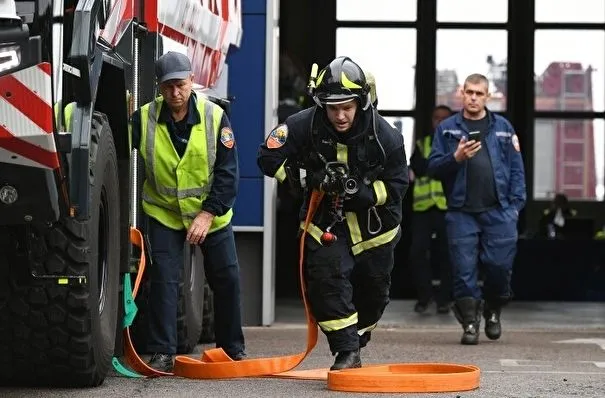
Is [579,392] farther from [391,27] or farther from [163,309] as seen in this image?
[391,27]

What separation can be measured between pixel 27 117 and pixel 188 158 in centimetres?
255

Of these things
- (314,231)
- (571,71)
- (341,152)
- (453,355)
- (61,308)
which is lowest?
(453,355)

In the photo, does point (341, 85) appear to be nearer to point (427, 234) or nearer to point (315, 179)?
point (315, 179)

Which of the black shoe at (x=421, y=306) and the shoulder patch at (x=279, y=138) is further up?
the shoulder patch at (x=279, y=138)

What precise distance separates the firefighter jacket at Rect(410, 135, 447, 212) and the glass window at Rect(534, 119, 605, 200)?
8286 millimetres

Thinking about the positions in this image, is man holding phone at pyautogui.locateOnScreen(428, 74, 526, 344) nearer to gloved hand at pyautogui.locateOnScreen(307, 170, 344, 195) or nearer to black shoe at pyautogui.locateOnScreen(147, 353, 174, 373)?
black shoe at pyautogui.locateOnScreen(147, 353, 174, 373)

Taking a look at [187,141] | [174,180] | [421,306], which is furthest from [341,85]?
[421,306]

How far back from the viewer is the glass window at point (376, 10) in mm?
21844

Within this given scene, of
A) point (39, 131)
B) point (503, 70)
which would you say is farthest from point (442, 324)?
point (503, 70)

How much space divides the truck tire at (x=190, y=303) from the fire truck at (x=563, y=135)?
12528mm

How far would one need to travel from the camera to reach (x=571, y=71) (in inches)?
908

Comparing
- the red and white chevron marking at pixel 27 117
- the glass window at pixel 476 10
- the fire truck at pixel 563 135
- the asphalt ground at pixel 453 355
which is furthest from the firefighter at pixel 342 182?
the fire truck at pixel 563 135

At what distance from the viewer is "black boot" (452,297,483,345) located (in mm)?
11047

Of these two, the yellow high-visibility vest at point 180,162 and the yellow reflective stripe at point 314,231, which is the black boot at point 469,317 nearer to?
the yellow high-visibility vest at point 180,162
